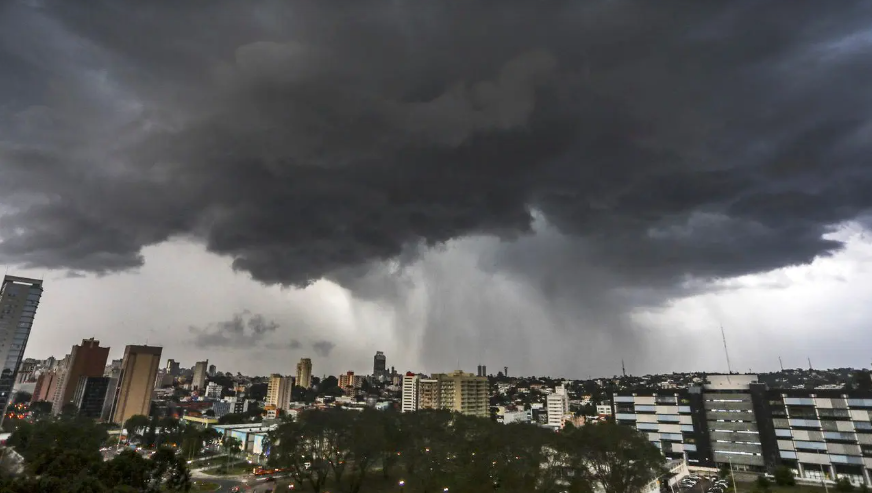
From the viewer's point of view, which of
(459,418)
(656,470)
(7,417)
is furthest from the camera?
(7,417)

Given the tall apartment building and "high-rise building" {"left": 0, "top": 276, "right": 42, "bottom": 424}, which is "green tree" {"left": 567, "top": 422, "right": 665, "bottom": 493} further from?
"high-rise building" {"left": 0, "top": 276, "right": 42, "bottom": 424}

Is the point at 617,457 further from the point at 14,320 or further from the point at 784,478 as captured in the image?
the point at 14,320

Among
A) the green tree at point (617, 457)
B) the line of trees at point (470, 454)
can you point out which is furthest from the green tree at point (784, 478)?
the green tree at point (617, 457)

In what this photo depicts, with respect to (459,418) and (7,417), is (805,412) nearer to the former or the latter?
(459,418)

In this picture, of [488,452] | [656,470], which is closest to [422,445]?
[488,452]

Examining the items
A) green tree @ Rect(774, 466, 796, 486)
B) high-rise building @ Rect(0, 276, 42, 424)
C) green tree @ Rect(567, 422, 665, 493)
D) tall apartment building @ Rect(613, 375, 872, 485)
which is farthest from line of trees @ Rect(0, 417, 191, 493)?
high-rise building @ Rect(0, 276, 42, 424)
